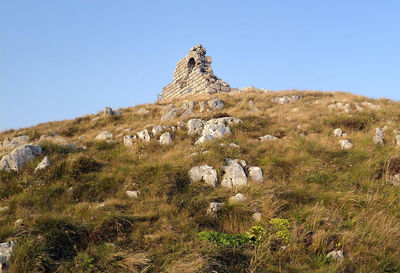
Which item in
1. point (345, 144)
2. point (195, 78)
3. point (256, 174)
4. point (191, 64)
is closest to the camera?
point (256, 174)

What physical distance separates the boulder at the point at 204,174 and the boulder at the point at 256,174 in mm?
1034

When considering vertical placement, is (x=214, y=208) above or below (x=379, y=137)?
below

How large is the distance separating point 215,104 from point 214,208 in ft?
36.2

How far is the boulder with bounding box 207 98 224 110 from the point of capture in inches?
635

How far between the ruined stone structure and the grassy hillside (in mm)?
14336

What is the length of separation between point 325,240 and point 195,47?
85.8 ft

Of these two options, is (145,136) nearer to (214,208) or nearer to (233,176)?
(233,176)

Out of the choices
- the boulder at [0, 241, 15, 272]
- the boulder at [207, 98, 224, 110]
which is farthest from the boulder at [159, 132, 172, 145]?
the boulder at [0, 241, 15, 272]

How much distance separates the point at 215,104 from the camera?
16.3 meters

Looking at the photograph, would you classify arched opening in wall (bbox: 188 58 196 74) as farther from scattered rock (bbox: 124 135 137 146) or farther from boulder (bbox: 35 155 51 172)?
boulder (bbox: 35 155 51 172)

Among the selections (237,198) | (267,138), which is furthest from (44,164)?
(267,138)

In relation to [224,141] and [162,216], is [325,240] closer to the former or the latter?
[162,216]

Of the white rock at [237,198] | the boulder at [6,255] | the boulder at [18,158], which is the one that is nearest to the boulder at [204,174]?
the white rock at [237,198]

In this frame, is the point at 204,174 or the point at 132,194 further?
→ the point at 204,174
